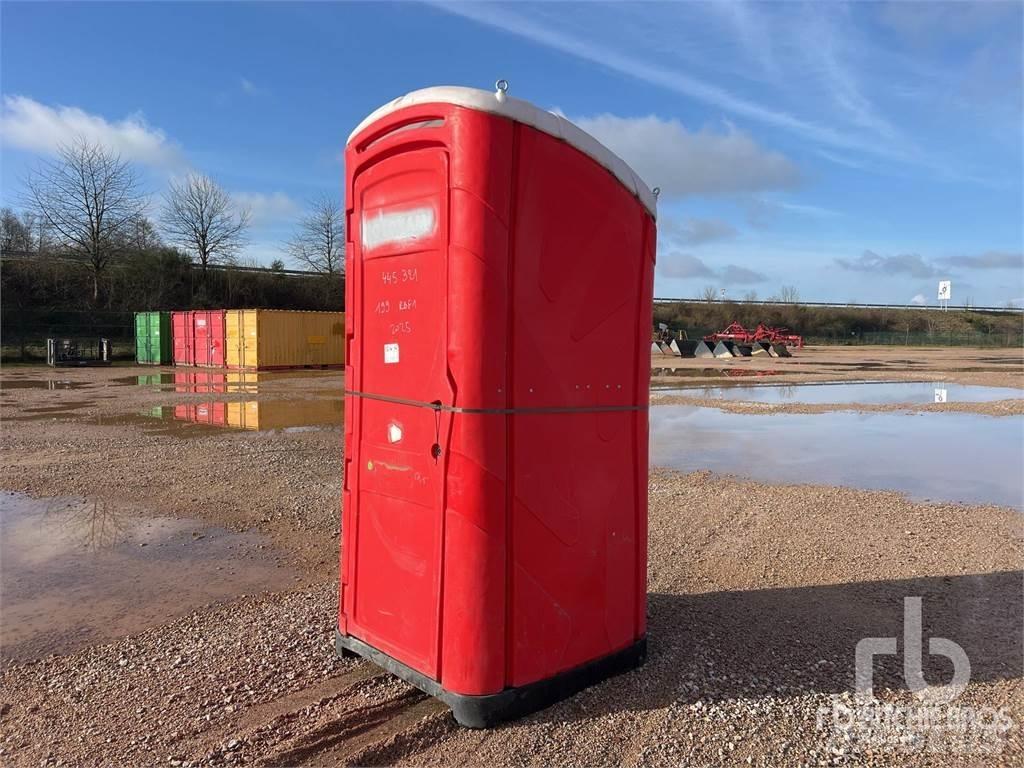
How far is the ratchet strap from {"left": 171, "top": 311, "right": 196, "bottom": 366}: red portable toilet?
36.0 metres

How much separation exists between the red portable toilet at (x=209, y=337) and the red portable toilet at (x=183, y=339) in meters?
0.33

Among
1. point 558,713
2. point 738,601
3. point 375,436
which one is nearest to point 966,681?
point 738,601

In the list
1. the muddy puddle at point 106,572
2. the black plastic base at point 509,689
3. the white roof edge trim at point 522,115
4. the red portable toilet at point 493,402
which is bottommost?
the muddy puddle at point 106,572

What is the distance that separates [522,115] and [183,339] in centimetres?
3795

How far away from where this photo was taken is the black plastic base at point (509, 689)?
3215 mm

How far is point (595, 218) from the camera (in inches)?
140

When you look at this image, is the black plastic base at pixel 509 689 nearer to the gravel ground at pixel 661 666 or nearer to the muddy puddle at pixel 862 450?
the gravel ground at pixel 661 666

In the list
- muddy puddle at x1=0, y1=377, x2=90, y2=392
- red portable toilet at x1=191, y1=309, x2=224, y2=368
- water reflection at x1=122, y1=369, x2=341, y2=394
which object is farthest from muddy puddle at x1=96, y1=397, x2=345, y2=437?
red portable toilet at x1=191, y1=309, x2=224, y2=368

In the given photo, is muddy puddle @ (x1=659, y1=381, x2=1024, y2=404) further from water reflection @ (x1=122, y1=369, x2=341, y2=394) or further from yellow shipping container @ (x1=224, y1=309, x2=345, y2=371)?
yellow shipping container @ (x1=224, y1=309, x2=345, y2=371)

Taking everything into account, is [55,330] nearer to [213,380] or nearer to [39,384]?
[39,384]

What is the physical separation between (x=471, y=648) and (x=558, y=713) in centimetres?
54

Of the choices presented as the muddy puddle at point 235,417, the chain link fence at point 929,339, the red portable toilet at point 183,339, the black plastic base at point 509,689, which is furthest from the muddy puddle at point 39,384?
the chain link fence at point 929,339

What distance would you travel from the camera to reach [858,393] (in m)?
22.8

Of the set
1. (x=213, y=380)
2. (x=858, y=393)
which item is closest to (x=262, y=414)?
(x=213, y=380)
